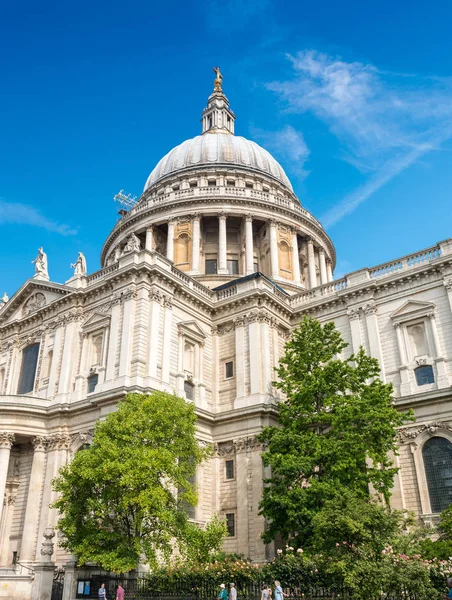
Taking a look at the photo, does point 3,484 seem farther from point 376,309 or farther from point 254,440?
point 376,309

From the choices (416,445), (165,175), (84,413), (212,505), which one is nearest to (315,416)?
(416,445)

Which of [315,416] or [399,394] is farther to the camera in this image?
[399,394]

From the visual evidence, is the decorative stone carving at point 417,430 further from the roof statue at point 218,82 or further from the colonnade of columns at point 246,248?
the roof statue at point 218,82

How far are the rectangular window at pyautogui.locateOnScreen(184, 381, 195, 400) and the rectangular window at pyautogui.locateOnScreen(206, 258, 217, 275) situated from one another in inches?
728

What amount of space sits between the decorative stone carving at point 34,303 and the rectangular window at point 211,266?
16794mm

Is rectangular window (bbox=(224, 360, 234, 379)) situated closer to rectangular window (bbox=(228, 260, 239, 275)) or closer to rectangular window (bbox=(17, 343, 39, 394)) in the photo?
rectangular window (bbox=(17, 343, 39, 394))

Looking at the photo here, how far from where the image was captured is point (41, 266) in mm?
42750

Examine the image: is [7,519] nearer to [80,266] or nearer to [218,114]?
[80,266]

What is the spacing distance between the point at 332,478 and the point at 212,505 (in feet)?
34.1

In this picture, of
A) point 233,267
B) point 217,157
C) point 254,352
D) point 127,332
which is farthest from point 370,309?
point 217,157

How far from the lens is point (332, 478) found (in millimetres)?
25625

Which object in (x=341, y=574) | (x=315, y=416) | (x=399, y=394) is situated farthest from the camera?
(x=399, y=394)

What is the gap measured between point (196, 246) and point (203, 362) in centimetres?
1667

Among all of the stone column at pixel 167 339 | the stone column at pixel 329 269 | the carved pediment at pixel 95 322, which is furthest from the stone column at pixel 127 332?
the stone column at pixel 329 269
